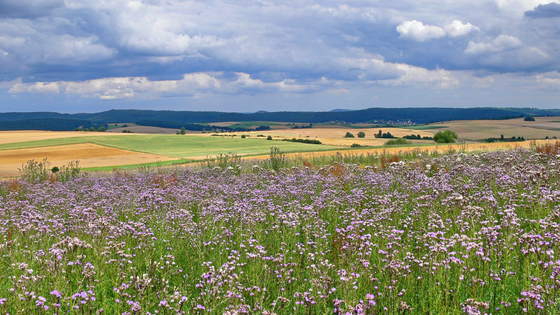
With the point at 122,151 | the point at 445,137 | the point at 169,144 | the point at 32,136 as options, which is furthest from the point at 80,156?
the point at 445,137

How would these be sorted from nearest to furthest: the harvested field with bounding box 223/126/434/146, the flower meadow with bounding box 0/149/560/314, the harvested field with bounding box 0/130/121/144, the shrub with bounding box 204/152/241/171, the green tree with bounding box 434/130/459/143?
the flower meadow with bounding box 0/149/560/314 < the shrub with bounding box 204/152/241/171 < the harvested field with bounding box 0/130/121/144 < the harvested field with bounding box 223/126/434/146 < the green tree with bounding box 434/130/459/143

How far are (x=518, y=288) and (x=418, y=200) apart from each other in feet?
12.4

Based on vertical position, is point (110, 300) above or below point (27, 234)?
below

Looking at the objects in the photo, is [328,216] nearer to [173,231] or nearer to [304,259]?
[304,259]

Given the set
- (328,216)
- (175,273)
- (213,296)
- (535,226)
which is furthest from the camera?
(328,216)

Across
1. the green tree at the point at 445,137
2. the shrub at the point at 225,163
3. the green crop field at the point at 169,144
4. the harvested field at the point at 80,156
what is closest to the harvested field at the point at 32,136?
the green crop field at the point at 169,144

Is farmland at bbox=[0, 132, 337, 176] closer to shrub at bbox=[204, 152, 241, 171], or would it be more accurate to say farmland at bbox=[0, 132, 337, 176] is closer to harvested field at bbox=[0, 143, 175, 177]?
harvested field at bbox=[0, 143, 175, 177]

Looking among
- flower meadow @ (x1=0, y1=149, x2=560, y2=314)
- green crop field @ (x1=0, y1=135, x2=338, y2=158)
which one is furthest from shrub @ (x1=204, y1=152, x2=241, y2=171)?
green crop field @ (x1=0, y1=135, x2=338, y2=158)

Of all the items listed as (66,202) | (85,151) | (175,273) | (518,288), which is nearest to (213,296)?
(175,273)

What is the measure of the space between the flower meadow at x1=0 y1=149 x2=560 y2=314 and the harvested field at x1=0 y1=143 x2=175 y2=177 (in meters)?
33.6

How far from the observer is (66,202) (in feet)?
35.4

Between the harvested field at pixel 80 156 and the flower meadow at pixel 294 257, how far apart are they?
33.6 meters

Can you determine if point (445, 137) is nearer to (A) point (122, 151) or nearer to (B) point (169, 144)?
(B) point (169, 144)

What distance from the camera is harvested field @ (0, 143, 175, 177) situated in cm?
4197
